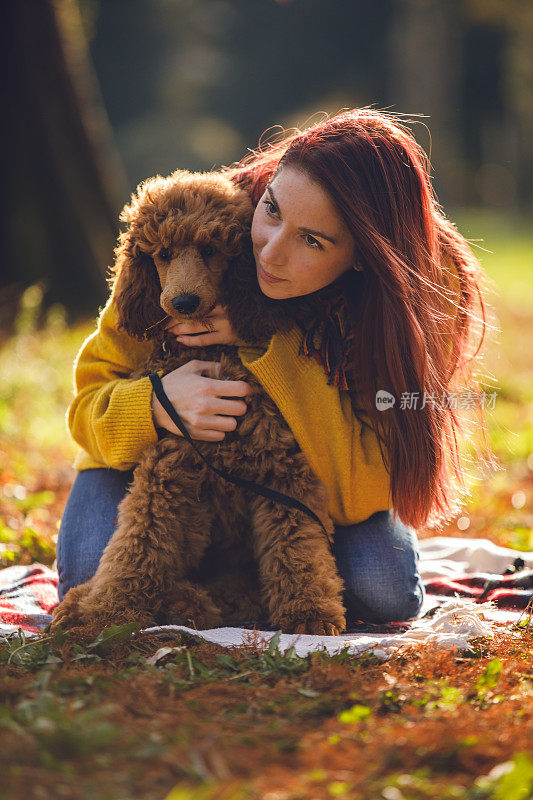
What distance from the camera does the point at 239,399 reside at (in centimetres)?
246

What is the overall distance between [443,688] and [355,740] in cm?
47

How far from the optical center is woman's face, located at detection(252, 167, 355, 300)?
7.62 feet

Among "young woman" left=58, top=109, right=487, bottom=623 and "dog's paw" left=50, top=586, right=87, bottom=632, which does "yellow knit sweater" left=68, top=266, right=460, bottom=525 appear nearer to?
"young woman" left=58, top=109, right=487, bottom=623

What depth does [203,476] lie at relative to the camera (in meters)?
2.41

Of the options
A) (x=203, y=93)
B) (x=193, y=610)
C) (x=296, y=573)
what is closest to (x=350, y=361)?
(x=296, y=573)

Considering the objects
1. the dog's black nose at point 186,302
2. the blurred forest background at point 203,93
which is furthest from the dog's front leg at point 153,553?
the blurred forest background at point 203,93

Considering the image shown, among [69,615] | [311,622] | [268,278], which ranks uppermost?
[268,278]

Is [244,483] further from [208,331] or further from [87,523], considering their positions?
[87,523]

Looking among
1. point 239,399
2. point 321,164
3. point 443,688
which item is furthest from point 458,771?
point 321,164

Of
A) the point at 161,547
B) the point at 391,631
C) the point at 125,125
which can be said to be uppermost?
the point at 125,125

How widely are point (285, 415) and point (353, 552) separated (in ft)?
2.42

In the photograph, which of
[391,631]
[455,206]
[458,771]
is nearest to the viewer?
[458,771]

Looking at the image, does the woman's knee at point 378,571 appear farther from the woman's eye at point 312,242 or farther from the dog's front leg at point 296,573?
the woman's eye at point 312,242

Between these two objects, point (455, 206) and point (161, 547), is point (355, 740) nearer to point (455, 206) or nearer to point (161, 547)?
point (161, 547)
